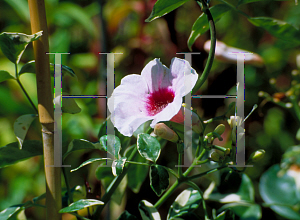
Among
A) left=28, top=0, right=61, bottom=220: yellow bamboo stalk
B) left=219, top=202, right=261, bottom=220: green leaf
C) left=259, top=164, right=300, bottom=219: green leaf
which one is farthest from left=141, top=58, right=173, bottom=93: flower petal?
left=259, top=164, right=300, bottom=219: green leaf

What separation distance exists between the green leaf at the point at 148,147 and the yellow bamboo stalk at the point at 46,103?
10 centimetres

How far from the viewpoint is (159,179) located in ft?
0.92

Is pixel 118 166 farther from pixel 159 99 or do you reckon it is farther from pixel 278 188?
pixel 278 188

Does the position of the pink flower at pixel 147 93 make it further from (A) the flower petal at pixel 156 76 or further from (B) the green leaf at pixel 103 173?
(B) the green leaf at pixel 103 173

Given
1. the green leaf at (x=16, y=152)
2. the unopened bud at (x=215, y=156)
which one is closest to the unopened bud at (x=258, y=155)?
the unopened bud at (x=215, y=156)

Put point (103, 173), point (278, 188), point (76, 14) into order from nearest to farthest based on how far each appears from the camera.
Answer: point (103, 173) < point (278, 188) < point (76, 14)

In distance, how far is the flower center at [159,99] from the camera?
11.9 inches

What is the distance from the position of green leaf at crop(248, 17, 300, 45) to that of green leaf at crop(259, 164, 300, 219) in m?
0.30

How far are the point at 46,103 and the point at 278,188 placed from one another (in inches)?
19.6

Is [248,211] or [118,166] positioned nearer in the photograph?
[118,166]

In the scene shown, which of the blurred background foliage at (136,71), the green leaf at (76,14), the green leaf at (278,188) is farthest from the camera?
the green leaf at (76,14)

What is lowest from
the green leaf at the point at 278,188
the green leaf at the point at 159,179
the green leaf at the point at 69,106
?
the green leaf at the point at 278,188

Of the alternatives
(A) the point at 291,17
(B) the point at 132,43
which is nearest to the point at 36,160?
(B) the point at 132,43

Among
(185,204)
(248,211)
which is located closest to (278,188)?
(248,211)
